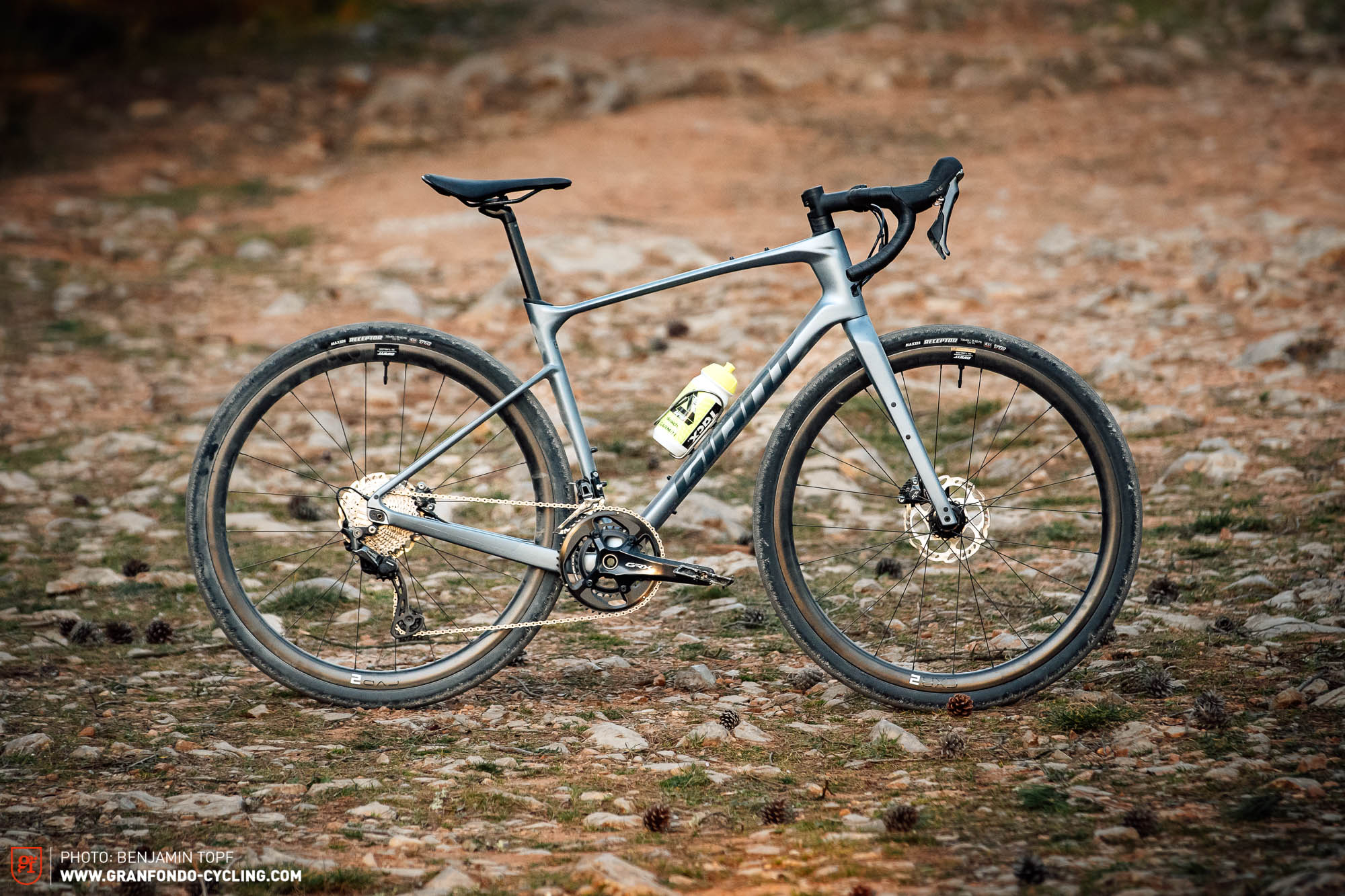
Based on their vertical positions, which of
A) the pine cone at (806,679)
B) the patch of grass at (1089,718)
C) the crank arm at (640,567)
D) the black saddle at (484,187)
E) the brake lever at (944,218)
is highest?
the black saddle at (484,187)

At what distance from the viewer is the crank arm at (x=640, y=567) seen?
148 inches

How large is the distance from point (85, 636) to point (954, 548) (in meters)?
3.29

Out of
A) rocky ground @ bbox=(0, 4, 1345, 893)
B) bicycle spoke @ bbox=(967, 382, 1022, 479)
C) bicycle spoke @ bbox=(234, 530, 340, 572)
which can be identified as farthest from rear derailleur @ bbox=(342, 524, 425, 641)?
bicycle spoke @ bbox=(967, 382, 1022, 479)

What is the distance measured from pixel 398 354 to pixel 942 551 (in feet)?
6.49

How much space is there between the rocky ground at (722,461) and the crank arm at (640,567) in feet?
1.60

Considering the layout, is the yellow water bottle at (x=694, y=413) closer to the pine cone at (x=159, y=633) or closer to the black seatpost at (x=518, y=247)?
the black seatpost at (x=518, y=247)

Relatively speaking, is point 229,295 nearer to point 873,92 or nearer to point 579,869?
point 579,869

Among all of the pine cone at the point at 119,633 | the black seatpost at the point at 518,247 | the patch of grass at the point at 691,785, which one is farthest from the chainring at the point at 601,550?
the pine cone at the point at 119,633

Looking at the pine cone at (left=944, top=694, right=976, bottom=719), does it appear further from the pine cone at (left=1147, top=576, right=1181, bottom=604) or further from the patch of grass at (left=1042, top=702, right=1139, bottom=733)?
the pine cone at (left=1147, top=576, right=1181, bottom=604)

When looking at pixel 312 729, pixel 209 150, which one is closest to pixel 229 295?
pixel 209 150

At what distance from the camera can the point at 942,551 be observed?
→ 3.91 meters

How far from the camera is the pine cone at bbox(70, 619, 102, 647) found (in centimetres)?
442

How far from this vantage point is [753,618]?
464cm

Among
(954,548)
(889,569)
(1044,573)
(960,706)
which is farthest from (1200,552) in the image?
(960,706)
